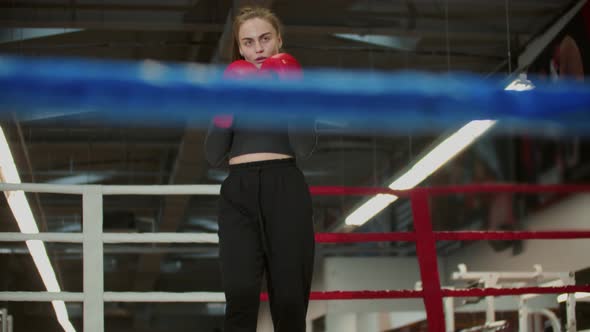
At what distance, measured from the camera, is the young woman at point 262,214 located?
6.17ft

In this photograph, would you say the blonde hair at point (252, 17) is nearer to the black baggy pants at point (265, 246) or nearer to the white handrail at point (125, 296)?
the black baggy pants at point (265, 246)

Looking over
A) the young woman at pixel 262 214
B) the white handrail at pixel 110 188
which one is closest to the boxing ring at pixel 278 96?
the young woman at pixel 262 214

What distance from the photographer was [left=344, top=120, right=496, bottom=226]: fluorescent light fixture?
18.3ft

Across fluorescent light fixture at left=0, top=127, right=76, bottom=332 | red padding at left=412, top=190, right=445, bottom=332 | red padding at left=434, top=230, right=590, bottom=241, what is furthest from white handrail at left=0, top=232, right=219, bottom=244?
fluorescent light fixture at left=0, top=127, right=76, bottom=332

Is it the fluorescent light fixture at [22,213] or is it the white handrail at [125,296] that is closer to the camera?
the white handrail at [125,296]

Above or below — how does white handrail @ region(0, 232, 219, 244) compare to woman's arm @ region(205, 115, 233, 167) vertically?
above

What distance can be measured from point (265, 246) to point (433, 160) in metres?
4.67

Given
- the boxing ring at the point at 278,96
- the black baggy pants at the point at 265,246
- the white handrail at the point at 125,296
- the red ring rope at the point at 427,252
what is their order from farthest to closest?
the red ring rope at the point at 427,252
the white handrail at the point at 125,296
the black baggy pants at the point at 265,246
the boxing ring at the point at 278,96

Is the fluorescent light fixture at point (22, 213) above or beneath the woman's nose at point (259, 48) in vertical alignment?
above

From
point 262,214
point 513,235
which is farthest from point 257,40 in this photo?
point 513,235

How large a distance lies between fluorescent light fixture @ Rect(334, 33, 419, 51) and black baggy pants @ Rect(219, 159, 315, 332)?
19.5 ft

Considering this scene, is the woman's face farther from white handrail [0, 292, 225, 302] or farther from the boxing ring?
white handrail [0, 292, 225, 302]

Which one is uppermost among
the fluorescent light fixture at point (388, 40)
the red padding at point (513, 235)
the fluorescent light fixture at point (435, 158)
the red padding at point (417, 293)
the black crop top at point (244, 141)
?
the fluorescent light fixture at point (388, 40)

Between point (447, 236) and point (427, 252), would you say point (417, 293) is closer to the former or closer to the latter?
point (427, 252)
